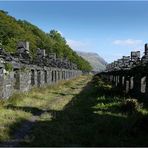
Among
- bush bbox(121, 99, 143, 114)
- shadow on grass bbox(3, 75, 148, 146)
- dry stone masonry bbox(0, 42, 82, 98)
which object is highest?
dry stone masonry bbox(0, 42, 82, 98)

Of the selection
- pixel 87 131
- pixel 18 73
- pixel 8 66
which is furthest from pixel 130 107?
pixel 18 73

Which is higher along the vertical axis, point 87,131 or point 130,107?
point 130,107

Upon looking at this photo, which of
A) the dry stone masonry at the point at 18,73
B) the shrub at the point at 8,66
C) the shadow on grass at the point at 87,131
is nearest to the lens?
the shadow on grass at the point at 87,131

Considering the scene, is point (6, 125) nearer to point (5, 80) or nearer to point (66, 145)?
point (66, 145)

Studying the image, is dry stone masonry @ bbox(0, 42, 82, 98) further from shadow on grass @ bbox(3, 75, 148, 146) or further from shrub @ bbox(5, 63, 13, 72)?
shadow on grass @ bbox(3, 75, 148, 146)

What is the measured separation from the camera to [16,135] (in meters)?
12.6

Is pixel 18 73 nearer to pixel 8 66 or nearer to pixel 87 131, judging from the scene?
pixel 8 66

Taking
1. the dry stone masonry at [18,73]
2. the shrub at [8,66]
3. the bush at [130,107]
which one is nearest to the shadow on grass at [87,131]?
the bush at [130,107]

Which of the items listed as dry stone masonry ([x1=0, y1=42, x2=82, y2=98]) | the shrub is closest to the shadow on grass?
dry stone masonry ([x1=0, y1=42, x2=82, y2=98])

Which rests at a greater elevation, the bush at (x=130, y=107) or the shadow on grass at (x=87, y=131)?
the bush at (x=130, y=107)

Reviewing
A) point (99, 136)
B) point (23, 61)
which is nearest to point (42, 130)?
point (99, 136)

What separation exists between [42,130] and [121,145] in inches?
124

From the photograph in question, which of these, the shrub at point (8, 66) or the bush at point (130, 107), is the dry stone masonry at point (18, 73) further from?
the bush at point (130, 107)

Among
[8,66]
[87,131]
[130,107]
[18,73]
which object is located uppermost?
[8,66]
